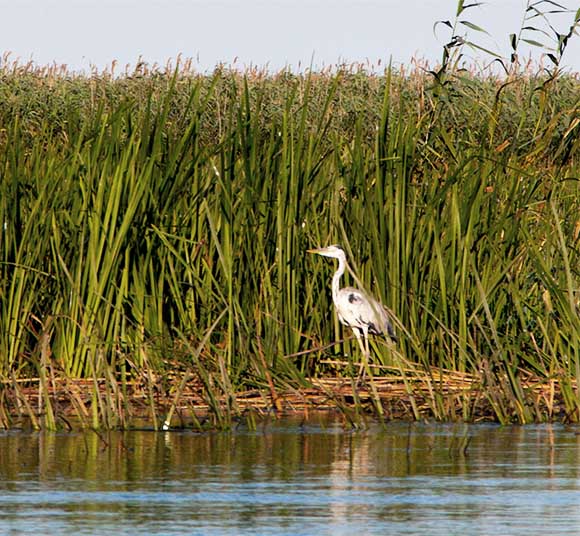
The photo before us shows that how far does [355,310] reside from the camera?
8.10 meters

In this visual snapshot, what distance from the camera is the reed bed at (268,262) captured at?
7613 mm

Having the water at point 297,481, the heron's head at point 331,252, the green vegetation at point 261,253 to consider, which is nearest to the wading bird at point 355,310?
the heron's head at point 331,252

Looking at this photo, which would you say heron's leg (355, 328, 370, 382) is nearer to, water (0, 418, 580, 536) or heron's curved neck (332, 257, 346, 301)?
heron's curved neck (332, 257, 346, 301)

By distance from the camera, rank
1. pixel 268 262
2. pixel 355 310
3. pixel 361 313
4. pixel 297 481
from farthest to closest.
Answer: pixel 268 262, pixel 355 310, pixel 361 313, pixel 297 481

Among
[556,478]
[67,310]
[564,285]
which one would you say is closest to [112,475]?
[556,478]

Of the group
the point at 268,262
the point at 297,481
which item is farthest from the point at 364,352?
the point at 297,481

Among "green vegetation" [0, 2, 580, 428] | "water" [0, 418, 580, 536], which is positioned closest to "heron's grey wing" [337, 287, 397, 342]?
"green vegetation" [0, 2, 580, 428]

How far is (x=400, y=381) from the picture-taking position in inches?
318

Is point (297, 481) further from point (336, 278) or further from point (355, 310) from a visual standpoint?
point (336, 278)

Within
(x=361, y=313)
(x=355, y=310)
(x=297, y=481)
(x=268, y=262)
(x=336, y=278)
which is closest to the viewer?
(x=297, y=481)

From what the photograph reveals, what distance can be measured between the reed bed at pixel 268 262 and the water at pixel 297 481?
79 cm

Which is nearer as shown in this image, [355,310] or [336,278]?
[355,310]

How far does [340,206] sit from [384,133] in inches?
21.8

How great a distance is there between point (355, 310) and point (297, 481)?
283 centimetres
